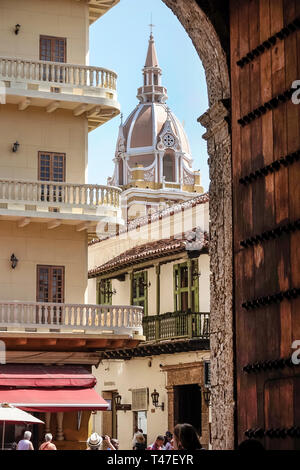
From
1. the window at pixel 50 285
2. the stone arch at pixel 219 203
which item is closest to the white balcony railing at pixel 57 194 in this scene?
the window at pixel 50 285

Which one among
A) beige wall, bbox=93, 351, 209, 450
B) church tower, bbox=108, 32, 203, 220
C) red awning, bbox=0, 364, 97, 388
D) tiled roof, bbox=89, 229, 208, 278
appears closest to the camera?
red awning, bbox=0, 364, 97, 388

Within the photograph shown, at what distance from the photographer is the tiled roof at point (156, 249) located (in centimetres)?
3070

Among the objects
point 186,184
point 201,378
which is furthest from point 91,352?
point 186,184

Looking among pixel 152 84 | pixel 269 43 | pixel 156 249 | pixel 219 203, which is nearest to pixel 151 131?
pixel 152 84

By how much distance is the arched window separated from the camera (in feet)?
271

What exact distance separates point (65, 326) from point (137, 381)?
875 cm

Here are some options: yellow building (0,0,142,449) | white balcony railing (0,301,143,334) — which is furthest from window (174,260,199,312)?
yellow building (0,0,142,449)

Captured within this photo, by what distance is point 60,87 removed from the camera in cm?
2719

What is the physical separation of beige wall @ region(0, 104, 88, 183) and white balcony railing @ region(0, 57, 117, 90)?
0.86 m

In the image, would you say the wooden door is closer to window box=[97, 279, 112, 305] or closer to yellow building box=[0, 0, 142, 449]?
yellow building box=[0, 0, 142, 449]

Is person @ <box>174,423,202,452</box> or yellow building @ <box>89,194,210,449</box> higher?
yellow building @ <box>89,194,210,449</box>

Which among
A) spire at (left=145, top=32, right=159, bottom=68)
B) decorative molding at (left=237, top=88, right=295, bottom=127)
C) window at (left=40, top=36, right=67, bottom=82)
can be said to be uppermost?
spire at (left=145, top=32, right=159, bottom=68)

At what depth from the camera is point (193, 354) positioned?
30953mm

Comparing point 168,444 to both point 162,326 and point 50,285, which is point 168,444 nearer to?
point 50,285
